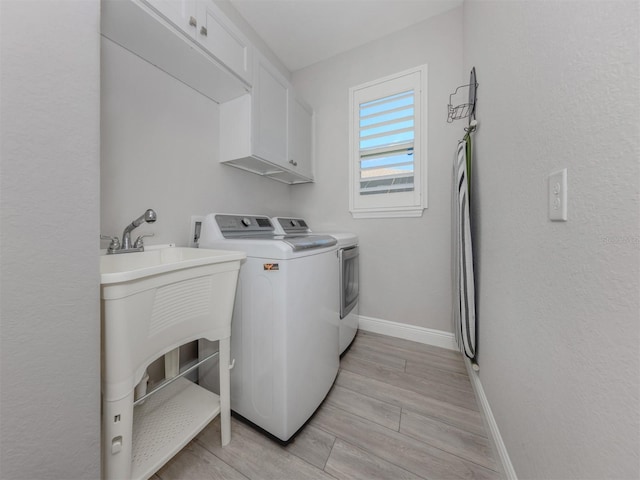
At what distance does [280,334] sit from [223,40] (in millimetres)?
1640

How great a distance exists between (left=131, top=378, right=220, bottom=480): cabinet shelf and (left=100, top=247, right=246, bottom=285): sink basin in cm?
65

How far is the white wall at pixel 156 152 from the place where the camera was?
110 centimetres

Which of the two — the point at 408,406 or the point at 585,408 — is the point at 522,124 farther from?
the point at 408,406

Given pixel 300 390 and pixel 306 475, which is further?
pixel 300 390

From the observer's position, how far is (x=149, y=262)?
3.15ft

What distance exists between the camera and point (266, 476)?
36.0 inches

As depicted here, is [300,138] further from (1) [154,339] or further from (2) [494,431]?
(2) [494,431]

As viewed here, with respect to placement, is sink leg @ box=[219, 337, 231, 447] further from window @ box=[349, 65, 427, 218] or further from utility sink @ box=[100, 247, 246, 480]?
window @ box=[349, 65, 427, 218]

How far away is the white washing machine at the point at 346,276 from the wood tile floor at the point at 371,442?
0.36 meters

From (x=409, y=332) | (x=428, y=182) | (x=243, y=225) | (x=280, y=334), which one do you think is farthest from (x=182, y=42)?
(x=409, y=332)

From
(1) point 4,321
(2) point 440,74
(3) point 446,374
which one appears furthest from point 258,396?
(2) point 440,74

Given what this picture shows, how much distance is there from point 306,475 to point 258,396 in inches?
14.2

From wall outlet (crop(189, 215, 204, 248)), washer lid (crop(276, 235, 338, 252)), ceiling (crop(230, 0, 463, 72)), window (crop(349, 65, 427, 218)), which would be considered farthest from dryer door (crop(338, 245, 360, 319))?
ceiling (crop(230, 0, 463, 72))

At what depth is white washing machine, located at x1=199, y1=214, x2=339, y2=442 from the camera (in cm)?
102
